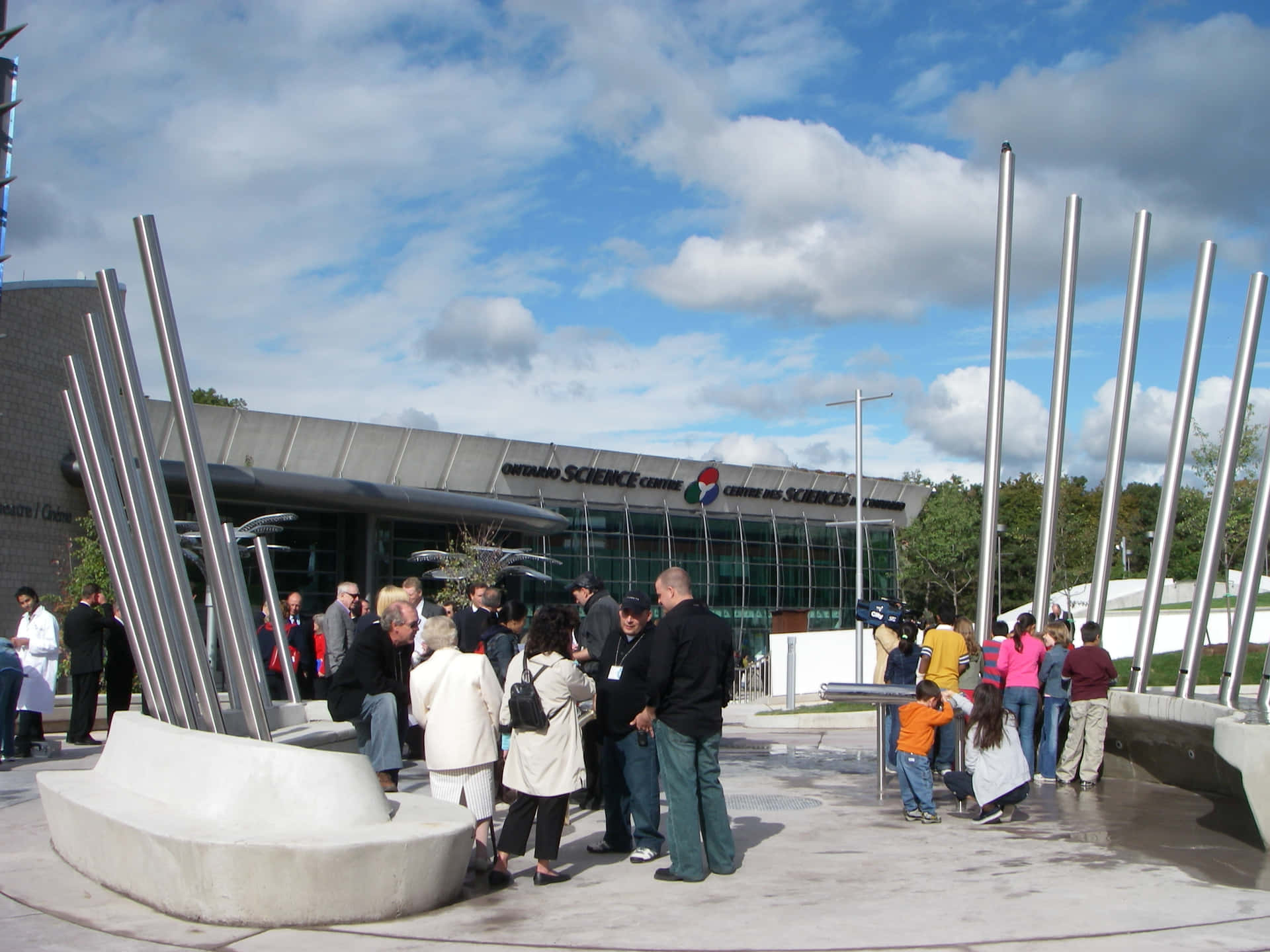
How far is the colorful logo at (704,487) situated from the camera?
5228cm

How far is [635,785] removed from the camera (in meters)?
7.94

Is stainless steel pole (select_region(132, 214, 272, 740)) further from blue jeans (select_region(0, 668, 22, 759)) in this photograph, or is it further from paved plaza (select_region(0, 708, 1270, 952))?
blue jeans (select_region(0, 668, 22, 759))

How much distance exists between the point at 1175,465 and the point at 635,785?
8.77 m

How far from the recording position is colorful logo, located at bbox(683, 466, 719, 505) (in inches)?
2058

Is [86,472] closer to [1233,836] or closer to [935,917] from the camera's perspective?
[935,917]

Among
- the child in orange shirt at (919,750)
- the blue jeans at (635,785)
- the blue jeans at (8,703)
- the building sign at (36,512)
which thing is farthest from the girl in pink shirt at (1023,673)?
the building sign at (36,512)

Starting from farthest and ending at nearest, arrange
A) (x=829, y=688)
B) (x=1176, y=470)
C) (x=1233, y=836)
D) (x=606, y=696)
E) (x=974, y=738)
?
(x=1176, y=470) → (x=829, y=688) → (x=974, y=738) → (x=1233, y=836) → (x=606, y=696)

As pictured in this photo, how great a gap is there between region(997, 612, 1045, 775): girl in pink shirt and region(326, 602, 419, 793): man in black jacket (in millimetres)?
5822

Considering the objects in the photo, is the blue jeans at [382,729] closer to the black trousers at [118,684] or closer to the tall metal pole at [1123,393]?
the black trousers at [118,684]

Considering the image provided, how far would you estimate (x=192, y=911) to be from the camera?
19.8 feet

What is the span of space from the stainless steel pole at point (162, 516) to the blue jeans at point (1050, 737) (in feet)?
25.1

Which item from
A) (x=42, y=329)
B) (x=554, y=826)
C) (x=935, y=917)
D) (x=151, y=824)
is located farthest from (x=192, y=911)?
(x=42, y=329)

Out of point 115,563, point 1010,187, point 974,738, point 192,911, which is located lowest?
point 192,911

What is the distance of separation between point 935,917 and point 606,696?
103 inches
